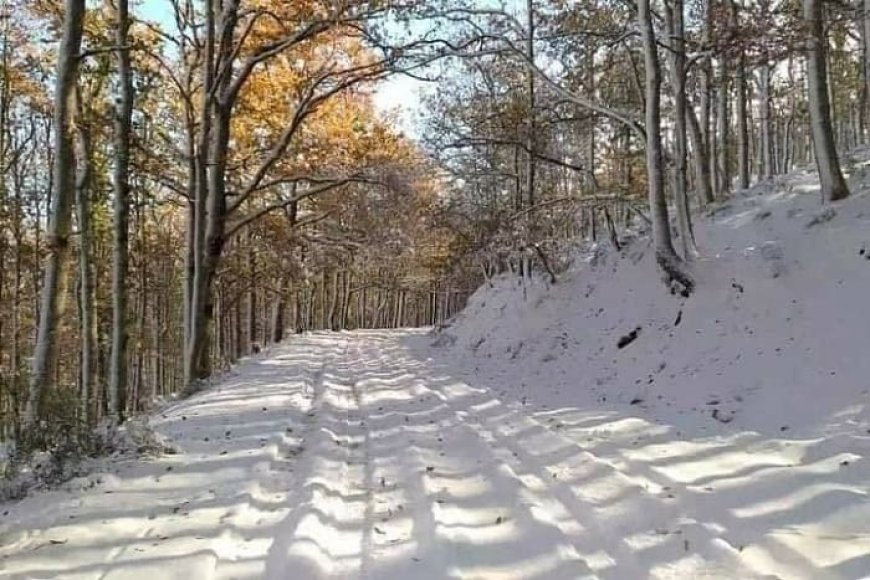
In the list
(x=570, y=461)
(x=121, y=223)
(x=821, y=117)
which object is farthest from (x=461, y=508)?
(x=821, y=117)

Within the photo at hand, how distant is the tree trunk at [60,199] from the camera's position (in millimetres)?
6984

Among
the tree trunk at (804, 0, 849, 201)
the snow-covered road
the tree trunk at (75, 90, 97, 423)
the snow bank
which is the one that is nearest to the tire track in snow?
the snow-covered road

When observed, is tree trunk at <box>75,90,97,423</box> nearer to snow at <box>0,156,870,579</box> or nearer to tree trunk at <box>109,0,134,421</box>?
tree trunk at <box>109,0,134,421</box>

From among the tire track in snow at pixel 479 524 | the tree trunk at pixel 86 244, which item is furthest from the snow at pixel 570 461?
the tree trunk at pixel 86 244

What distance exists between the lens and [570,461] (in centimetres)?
584

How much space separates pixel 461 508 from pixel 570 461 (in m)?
1.39

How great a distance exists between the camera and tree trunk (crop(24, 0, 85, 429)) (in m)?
6.98

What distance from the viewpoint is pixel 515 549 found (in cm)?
399

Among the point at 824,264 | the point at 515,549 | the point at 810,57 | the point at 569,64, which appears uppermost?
the point at 569,64

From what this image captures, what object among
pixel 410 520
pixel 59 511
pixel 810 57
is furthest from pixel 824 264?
pixel 59 511

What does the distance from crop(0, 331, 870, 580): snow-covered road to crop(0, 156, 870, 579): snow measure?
0.07 ft

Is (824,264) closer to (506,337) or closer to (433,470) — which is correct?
(433,470)

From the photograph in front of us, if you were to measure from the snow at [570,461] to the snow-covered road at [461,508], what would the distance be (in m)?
0.02

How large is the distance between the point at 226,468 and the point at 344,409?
3350 millimetres
